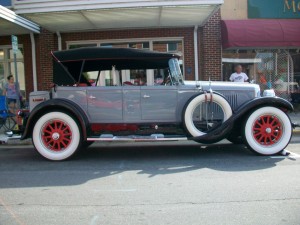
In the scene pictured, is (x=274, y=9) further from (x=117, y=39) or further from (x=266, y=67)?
(x=117, y=39)

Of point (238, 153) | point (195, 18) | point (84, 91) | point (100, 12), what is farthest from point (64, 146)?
point (195, 18)

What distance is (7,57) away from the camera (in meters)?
13.7

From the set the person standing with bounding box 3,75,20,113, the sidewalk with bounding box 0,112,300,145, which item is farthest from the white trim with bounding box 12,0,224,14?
the sidewalk with bounding box 0,112,300,145

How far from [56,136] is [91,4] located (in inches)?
188

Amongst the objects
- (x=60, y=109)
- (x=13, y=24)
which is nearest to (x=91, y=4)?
(x=13, y=24)

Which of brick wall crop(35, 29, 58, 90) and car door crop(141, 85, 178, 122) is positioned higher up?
brick wall crop(35, 29, 58, 90)

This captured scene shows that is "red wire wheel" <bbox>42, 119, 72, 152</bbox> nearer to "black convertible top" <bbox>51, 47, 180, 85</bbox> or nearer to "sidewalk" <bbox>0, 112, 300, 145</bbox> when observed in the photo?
"sidewalk" <bbox>0, 112, 300, 145</bbox>

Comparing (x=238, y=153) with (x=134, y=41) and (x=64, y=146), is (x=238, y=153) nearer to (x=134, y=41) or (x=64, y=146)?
(x=64, y=146)

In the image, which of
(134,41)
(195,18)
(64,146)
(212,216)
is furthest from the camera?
(134,41)

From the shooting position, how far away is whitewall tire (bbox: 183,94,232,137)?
265 inches

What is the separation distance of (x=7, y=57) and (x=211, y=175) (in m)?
10.3

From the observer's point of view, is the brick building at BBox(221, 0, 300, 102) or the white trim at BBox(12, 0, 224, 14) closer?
the white trim at BBox(12, 0, 224, 14)

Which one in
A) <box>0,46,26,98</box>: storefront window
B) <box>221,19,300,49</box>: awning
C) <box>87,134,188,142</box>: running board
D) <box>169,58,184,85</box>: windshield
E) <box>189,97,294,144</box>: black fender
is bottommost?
<box>87,134,188,142</box>: running board

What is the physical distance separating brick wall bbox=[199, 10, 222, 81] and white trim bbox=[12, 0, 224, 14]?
104 inches
